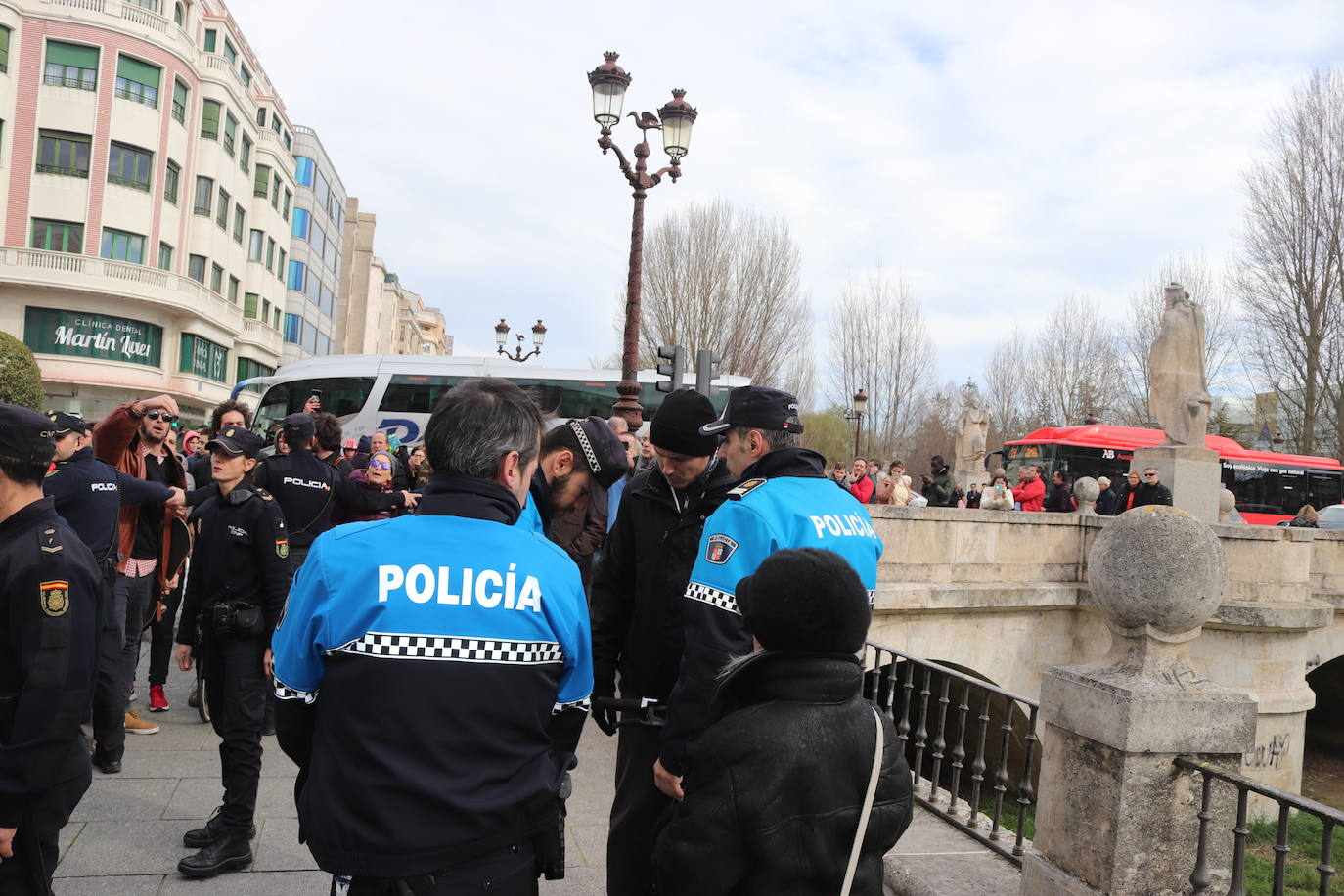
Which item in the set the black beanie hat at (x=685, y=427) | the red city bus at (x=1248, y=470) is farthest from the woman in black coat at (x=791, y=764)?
the red city bus at (x=1248, y=470)

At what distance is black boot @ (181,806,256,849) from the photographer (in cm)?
411

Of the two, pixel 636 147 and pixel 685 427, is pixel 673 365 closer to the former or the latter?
pixel 636 147

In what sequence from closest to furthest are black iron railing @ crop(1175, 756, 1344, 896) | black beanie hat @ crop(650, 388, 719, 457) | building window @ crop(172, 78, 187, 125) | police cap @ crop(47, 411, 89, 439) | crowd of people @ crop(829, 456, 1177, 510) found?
black iron railing @ crop(1175, 756, 1344, 896) → black beanie hat @ crop(650, 388, 719, 457) → police cap @ crop(47, 411, 89, 439) → crowd of people @ crop(829, 456, 1177, 510) → building window @ crop(172, 78, 187, 125)

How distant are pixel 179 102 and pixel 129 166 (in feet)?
11.9

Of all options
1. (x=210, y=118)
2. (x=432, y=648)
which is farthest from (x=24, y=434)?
(x=210, y=118)

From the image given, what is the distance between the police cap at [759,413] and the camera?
3084mm

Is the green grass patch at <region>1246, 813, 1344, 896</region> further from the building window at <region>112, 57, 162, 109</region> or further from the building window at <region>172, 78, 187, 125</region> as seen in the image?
the building window at <region>172, 78, 187, 125</region>

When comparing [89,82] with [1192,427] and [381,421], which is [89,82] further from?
[1192,427]

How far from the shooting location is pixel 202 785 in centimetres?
508

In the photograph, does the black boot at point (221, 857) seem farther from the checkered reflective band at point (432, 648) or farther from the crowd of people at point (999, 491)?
the crowd of people at point (999, 491)

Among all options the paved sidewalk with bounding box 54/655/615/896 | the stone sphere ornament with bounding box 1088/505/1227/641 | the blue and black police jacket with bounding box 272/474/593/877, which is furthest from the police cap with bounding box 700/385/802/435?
the paved sidewalk with bounding box 54/655/615/896

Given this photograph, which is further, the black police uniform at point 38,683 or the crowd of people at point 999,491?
the crowd of people at point 999,491

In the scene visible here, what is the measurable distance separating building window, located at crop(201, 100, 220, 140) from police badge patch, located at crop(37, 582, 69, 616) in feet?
138

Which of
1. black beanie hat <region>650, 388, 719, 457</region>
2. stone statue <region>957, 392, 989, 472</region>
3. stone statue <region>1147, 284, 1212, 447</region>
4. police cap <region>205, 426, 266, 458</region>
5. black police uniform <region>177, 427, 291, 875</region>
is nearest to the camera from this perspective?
black beanie hat <region>650, 388, 719, 457</region>
